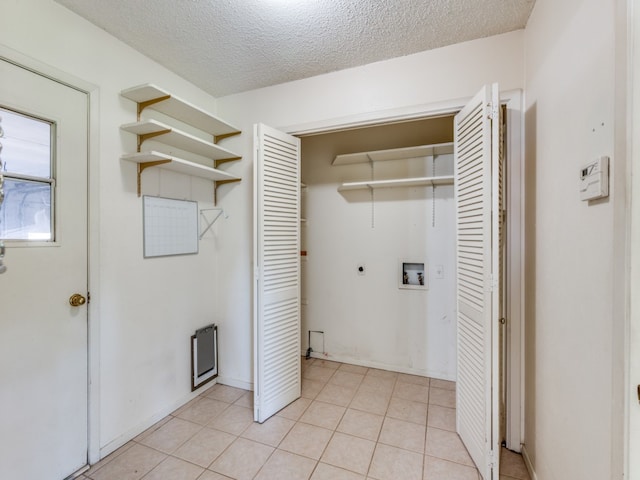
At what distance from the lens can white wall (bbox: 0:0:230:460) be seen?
5.00 ft

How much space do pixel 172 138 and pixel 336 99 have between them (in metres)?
1.20

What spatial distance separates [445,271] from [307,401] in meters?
1.63

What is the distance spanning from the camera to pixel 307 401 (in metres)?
2.33

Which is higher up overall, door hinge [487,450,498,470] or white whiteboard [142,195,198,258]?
white whiteboard [142,195,198,258]

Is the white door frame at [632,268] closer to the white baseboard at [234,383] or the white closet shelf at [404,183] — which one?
the white closet shelf at [404,183]

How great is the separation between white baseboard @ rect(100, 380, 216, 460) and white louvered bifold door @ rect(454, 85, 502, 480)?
1.99 metres

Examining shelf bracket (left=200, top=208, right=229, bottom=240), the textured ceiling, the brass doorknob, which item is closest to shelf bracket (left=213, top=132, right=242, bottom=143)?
the textured ceiling

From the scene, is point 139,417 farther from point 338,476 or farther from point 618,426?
point 618,426

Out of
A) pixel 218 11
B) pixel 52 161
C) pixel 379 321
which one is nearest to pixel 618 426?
pixel 379 321

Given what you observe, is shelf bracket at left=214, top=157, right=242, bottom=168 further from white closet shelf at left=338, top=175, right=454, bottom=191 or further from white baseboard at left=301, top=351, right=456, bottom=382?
white baseboard at left=301, top=351, right=456, bottom=382

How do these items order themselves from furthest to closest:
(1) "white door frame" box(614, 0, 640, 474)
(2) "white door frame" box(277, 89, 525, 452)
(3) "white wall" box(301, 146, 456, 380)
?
(3) "white wall" box(301, 146, 456, 380) → (2) "white door frame" box(277, 89, 525, 452) → (1) "white door frame" box(614, 0, 640, 474)

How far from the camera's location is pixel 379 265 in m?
2.89

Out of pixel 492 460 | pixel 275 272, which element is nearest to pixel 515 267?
pixel 492 460

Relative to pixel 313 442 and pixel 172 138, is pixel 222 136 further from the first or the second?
pixel 313 442
